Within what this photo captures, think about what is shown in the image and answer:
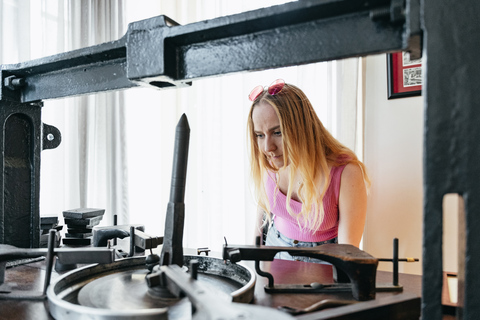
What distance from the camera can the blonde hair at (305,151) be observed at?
5.83ft

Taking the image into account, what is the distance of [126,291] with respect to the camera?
686mm

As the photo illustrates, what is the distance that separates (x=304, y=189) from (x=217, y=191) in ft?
3.73

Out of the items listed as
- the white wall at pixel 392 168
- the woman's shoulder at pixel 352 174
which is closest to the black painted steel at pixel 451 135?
the woman's shoulder at pixel 352 174

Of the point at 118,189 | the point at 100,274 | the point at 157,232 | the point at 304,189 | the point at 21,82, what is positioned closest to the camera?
the point at 100,274

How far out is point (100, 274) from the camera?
786 mm

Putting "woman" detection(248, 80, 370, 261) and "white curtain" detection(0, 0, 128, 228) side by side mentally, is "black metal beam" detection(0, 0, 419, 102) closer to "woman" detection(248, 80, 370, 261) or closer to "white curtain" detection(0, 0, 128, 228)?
"woman" detection(248, 80, 370, 261)

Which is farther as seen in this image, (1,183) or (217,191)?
(217,191)

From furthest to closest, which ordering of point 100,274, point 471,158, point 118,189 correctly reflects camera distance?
point 118,189
point 100,274
point 471,158

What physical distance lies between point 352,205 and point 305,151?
328 mm

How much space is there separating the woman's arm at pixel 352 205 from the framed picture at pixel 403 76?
0.80 m

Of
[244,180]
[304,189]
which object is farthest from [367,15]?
[244,180]

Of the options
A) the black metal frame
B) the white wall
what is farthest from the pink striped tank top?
the black metal frame

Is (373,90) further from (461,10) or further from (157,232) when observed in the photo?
(461,10)

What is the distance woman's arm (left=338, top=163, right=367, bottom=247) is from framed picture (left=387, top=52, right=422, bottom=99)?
797 mm
